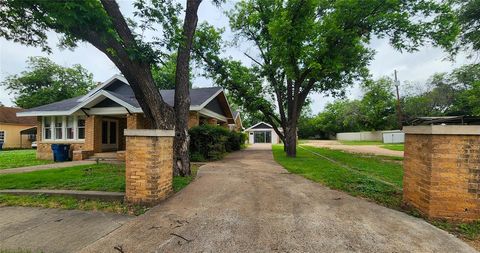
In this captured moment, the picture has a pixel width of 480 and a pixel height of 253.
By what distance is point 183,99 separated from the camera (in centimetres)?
685

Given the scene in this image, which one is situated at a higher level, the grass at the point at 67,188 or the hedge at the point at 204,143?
the hedge at the point at 204,143

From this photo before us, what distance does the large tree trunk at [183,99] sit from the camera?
6.74 meters

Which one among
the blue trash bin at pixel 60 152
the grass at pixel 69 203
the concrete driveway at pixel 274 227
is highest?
the blue trash bin at pixel 60 152

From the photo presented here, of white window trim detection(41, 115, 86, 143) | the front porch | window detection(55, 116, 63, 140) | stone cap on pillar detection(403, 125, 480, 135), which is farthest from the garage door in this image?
stone cap on pillar detection(403, 125, 480, 135)

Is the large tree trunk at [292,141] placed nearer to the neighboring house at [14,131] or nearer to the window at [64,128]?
the window at [64,128]

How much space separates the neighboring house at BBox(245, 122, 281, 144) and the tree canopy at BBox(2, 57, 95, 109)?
25123mm

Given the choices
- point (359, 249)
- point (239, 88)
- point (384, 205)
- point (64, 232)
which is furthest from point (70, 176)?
point (239, 88)

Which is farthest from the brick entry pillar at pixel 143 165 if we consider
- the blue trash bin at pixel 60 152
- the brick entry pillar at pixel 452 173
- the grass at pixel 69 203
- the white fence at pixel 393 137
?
the white fence at pixel 393 137

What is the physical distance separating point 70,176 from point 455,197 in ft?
30.7

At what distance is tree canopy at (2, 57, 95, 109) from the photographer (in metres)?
29.7

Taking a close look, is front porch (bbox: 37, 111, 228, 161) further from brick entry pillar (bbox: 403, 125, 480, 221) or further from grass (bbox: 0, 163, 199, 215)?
brick entry pillar (bbox: 403, 125, 480, 221)

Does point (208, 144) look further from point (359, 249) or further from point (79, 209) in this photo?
point (359, 249)

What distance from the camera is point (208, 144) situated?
36.4ft

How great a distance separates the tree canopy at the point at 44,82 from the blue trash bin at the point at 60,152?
913 inches
